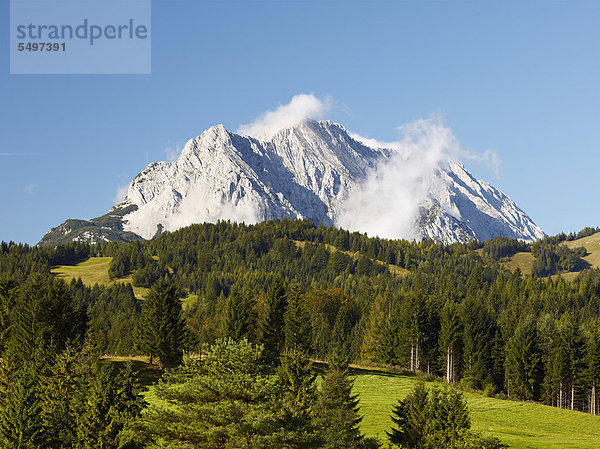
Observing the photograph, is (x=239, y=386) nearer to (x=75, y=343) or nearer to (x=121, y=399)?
(x=121, y=399)

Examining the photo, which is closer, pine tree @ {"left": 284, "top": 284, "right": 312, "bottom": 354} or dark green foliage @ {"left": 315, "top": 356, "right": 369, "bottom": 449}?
dark green foliage @ {"left": 315, "top": 356, "right": 369, "bottom": 449}

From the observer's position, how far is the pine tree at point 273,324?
10431cm

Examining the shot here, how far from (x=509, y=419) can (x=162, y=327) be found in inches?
2077

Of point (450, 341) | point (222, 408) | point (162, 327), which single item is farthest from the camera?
point (450, 341)

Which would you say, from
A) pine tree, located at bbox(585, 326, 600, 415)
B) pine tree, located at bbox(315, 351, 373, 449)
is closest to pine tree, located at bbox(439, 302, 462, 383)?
pine tree, located at bbox(585, 326, 600, 415)

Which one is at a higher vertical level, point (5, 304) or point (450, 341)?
point (5, 304)

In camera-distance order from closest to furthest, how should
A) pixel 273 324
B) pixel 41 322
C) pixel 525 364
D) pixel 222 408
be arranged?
pixel 222 408
pixel 41 322
pixel 525 364
pixel 273 324

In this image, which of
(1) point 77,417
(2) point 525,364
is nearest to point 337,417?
(1) point 77,417

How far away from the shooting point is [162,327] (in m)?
89.1

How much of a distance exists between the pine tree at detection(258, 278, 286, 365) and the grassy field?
17467 mm

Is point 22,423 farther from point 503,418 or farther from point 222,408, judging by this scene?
point 503,418

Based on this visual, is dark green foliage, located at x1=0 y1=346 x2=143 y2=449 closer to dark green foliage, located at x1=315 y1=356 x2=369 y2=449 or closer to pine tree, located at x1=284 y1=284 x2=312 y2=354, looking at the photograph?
dark green foliage, located at x1=315 y1=356 x2=369 y2=449

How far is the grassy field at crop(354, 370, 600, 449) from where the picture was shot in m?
58.7

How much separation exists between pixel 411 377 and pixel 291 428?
74692 millimetres
